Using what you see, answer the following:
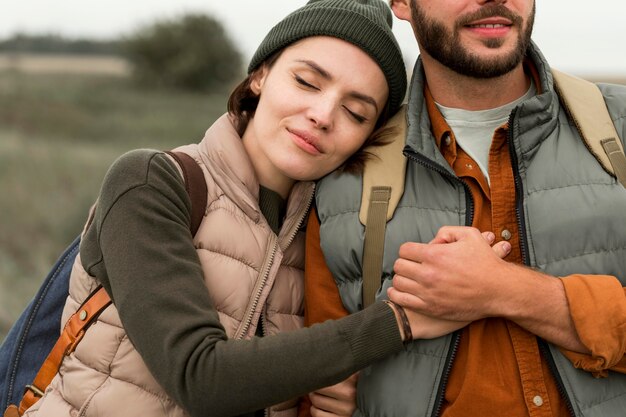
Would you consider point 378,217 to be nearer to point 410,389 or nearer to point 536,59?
point 410,389

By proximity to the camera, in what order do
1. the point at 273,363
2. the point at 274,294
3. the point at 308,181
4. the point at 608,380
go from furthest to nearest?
the point at 308,181 < the point at 274,294 < the point at 608,380 < the point at 273,363

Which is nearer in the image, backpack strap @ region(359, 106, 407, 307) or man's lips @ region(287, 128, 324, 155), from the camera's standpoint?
backpack strap @ region(359, 106, 407, 307)

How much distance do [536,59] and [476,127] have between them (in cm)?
35

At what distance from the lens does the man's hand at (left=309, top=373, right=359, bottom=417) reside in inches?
126

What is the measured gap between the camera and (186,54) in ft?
123

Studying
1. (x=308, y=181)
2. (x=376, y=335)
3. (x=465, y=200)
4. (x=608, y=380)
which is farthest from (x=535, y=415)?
(x=308, y=181)

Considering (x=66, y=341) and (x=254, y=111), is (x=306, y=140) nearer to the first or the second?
(x=254, y=111)

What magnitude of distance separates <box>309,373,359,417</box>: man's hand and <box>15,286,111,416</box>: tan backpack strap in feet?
3.01

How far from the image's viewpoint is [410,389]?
2.97 m

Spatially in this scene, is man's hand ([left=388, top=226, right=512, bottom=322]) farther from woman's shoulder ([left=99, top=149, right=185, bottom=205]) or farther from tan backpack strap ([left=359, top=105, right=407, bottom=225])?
woman's shoulder ([left=99, top=149, right=185, bottom=205])

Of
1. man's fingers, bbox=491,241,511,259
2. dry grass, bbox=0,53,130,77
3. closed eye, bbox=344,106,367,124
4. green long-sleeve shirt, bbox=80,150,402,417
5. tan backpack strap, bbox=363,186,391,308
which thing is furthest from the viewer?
dry grass, bbox=0,53,130,77

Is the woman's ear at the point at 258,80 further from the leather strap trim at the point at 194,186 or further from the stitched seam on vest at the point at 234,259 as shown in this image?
the stitched seam on vest at the point at 234,259

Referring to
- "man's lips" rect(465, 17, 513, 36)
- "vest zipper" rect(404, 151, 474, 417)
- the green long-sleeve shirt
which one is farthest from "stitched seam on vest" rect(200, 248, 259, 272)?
"man's lips" rect(465, 17, 513, 36)

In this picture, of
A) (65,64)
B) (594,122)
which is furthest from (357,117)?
(65,64)
